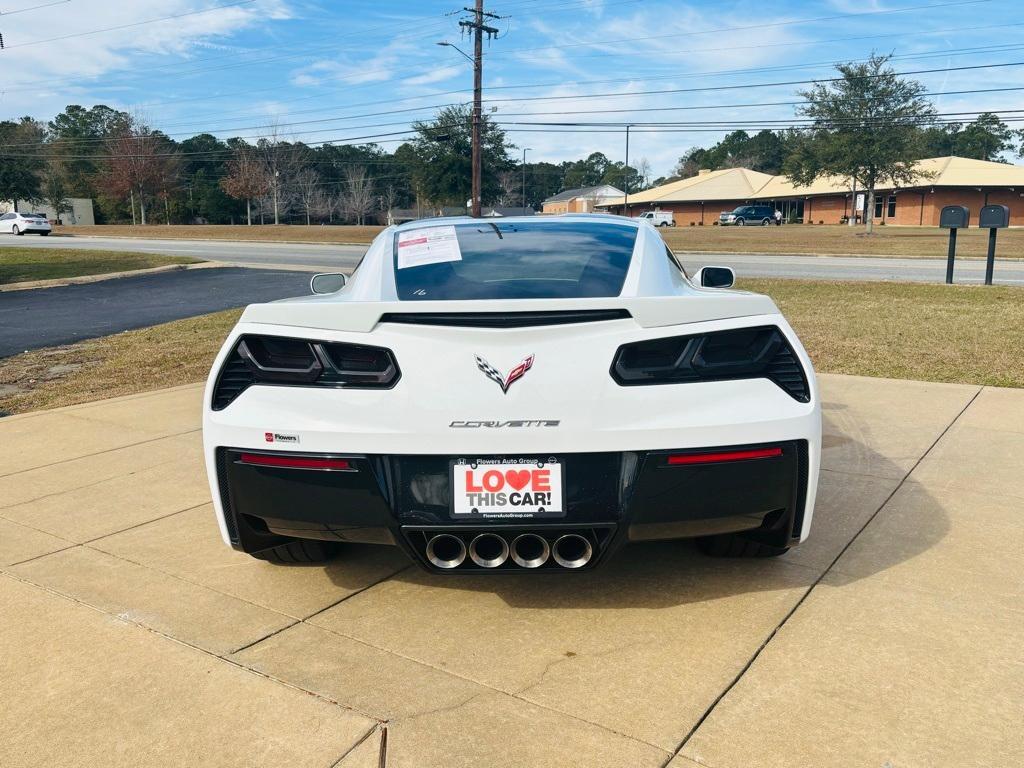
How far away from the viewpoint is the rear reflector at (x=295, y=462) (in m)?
2.76

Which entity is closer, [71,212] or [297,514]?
[297,514]

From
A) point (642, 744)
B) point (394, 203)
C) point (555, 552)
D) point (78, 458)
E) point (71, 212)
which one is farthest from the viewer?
point (394, 203)

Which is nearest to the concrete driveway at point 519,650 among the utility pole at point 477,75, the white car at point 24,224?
the utility pole at point 477,75

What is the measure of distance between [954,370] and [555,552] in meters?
6.16

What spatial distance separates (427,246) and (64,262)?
2572cm

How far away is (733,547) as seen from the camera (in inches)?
135

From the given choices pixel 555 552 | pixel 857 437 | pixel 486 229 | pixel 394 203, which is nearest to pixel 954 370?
pixel 857 437

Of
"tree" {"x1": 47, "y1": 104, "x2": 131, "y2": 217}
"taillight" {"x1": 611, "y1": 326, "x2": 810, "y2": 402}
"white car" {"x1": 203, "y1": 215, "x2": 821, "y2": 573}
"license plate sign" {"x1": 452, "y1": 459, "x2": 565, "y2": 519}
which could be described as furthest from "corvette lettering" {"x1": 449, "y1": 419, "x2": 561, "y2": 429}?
"tree" {"x1": 47, "y1": 104, "x2": 131, "y2": 217}

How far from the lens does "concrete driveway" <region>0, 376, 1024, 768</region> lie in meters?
2.32

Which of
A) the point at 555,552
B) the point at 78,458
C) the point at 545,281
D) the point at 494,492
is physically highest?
the point at 545,281

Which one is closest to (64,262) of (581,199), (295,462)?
(295,462)

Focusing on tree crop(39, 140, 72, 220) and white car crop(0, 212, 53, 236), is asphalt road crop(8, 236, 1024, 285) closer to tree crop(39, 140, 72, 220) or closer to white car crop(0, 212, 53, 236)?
white car crop(0, 212, 53, 236)

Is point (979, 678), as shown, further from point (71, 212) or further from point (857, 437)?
point (71, 212)

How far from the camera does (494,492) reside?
2.72 m
